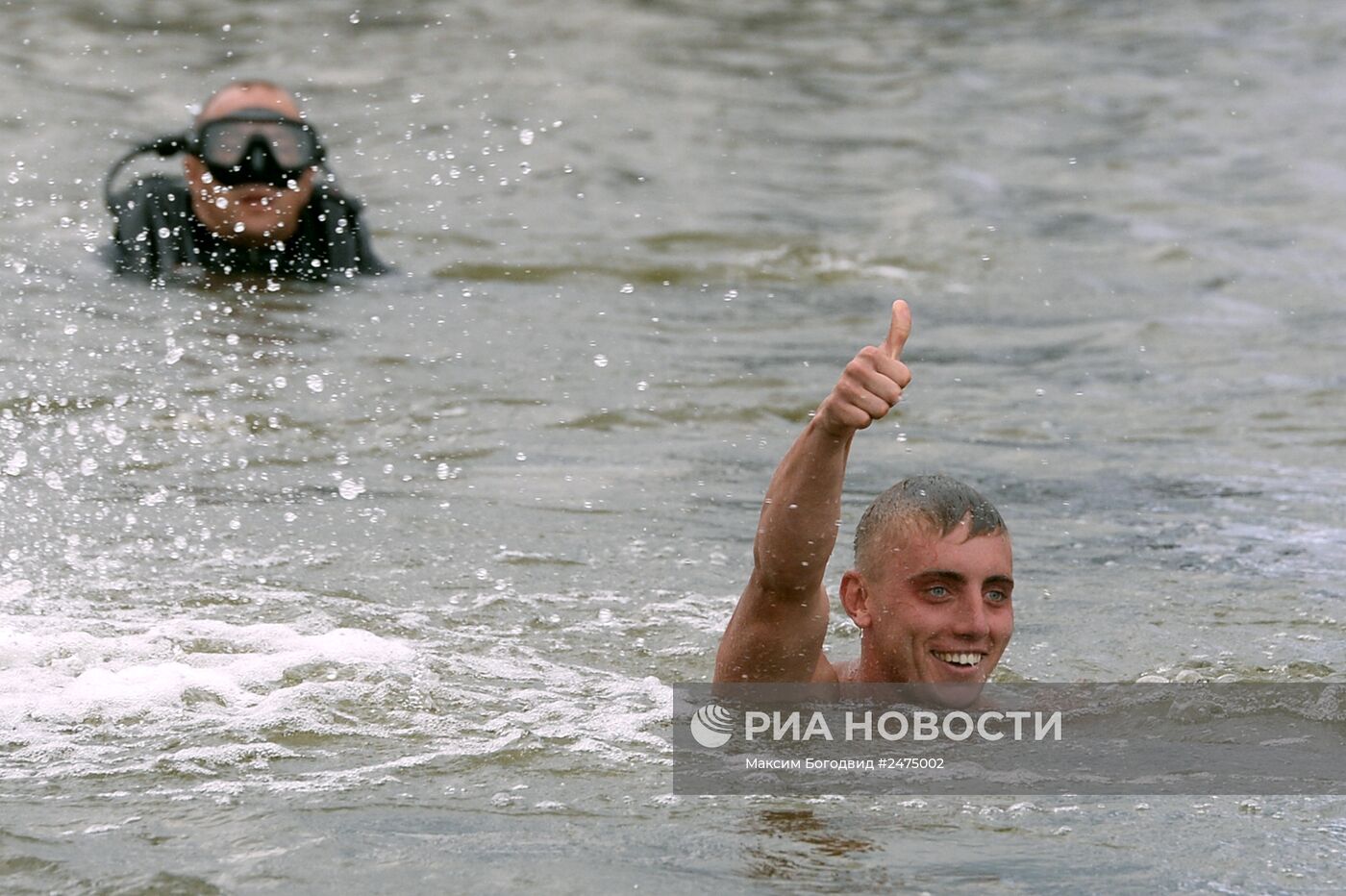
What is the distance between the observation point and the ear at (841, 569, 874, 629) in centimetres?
422

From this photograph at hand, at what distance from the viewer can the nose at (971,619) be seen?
410cm

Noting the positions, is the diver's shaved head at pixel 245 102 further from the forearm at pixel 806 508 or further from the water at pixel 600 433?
the forearm at pixel 806 508

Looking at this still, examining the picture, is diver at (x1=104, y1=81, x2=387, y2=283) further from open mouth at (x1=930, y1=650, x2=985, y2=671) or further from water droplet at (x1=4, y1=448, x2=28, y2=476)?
open mouth at (x1=930, y1=650, x2=985, y2=671)

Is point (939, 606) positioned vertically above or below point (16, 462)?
above

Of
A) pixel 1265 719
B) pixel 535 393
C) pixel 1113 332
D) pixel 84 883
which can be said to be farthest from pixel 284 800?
pixel 1113 332

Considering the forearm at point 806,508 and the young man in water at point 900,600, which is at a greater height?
the forearm at point 806,508

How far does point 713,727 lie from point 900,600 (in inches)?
19.6

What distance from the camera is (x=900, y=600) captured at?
4.15m

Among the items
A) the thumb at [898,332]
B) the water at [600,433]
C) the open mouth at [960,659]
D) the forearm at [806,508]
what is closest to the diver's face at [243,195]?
the water at [600,433]

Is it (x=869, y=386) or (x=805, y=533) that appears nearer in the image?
(x=869, y=386)

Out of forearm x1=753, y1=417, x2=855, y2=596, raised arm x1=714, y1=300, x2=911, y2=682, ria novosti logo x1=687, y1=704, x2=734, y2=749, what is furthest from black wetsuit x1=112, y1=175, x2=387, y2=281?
forearm x1=753, y1=417, x2=855, y2=596

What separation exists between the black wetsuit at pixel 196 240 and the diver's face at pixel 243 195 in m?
0.08

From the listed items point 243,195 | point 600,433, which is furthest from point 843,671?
point 243,195

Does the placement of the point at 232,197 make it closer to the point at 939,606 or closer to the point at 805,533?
the point at 939,606
